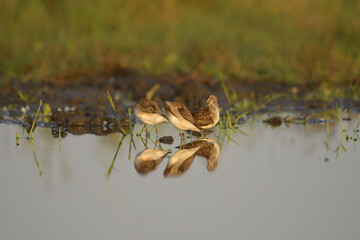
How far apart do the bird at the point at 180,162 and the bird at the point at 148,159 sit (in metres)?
0.13

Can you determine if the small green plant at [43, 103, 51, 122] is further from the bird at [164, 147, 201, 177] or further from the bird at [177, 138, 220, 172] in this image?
the bird at [164, 147, 201, 177]

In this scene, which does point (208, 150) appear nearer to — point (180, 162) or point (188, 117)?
point (188, 117)

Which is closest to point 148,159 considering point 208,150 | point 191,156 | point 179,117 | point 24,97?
point 191,156

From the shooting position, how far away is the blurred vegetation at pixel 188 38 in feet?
45.2

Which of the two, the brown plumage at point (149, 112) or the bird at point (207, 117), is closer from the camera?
the brown plumage at point (149, 112)

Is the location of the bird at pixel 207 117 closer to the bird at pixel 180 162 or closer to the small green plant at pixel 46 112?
the bird at pixel 180 162

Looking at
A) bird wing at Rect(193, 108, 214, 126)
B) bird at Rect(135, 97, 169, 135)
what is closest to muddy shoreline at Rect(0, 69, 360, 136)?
bird at Rect(135, 97, 169, 135)

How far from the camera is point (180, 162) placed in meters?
7.36

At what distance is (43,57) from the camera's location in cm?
1397

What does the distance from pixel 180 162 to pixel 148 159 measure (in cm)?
38

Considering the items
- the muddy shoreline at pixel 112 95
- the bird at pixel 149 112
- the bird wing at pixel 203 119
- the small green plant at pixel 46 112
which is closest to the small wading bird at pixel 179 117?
the bird at pixel 149 112

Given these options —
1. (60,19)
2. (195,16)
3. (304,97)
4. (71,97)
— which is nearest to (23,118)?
(71,97)

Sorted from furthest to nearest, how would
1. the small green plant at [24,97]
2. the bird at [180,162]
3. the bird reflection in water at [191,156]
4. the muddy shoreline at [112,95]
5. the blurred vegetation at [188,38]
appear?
the blurred vegetation at [188,38] → the small green plant at [24,97] → the muddy shoreline at [112,95] → the bird reflection in water at [191,156] → the bird at [180,162]

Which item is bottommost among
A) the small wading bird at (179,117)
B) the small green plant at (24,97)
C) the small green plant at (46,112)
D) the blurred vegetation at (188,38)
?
the small wading bird at (179,117)
